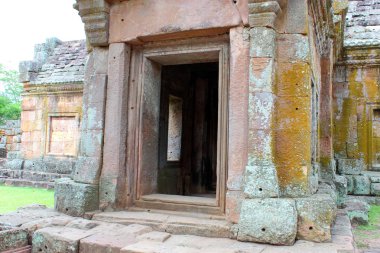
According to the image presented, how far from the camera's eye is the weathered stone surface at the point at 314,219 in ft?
11.4

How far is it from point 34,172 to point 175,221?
9.25m

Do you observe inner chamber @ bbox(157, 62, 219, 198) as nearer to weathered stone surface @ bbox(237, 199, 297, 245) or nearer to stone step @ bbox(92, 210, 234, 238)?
stone step @ bbox(92, 210, 234, 238)

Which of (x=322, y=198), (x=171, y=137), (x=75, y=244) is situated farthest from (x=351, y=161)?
(x=75, y=244)

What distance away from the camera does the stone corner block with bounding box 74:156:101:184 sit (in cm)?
462

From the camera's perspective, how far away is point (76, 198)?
4.53m

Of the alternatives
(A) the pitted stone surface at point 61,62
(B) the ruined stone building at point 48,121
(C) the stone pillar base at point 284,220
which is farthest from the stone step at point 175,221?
(A) the pitted stone surface at point 61,62

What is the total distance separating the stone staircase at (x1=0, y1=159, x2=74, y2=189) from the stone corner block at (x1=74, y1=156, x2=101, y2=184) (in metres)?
6.52

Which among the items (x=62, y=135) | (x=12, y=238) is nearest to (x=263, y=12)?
(x=12, y=238)

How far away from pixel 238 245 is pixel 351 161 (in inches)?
251

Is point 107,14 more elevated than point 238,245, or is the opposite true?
point 107,14

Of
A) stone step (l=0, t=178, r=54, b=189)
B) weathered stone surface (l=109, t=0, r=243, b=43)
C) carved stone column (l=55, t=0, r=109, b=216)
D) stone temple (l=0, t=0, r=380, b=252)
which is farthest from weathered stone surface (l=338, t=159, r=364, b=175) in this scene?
stone step (l=0, t=178, r=54, b=189)

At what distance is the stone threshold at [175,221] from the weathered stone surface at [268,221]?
0.76ft

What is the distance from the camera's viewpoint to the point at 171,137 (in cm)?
811

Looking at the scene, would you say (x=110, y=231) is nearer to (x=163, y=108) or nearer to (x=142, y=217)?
(x=142, y=217)
